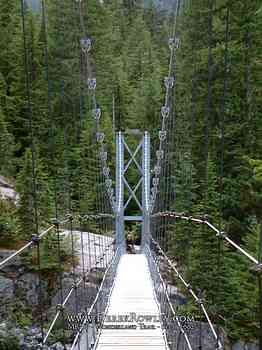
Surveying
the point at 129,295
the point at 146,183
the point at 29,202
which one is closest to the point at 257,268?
the point at 129,295

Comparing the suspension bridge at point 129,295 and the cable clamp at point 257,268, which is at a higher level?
the cable clamp at point 257,268

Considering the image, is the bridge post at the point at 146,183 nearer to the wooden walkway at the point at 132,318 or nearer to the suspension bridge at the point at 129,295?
the suspension bridge at the point at 129,295

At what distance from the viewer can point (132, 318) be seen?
384 cm

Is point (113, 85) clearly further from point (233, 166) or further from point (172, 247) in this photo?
point (172, 247)

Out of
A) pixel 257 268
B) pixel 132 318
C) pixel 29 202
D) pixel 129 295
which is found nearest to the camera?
pixel 257 268

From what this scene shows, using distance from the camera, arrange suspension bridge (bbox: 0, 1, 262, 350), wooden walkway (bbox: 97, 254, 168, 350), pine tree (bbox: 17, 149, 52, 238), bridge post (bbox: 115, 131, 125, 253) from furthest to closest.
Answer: bridge post (bbox: 115, 131, 125, 253) < pine tree (bbox: 17, 149, 52, 238) < wooden walkway (bbox: 97, 254, 168, 350) < suspension bridge (bbox: 0, 1, 262, 350)

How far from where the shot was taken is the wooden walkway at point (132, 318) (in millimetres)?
3225

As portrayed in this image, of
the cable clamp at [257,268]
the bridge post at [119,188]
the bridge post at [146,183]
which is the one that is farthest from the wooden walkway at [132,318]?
the bridge post at [146,183]

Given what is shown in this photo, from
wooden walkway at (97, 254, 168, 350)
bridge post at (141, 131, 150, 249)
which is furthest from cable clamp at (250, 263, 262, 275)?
bridge post at (141, 131, 150, 249)

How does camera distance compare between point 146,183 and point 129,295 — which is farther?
point 146,183

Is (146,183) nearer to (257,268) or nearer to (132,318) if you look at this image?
(132,318)

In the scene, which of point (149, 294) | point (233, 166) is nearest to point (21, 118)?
point (233, 166)

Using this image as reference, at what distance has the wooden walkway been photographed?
322 centimetres

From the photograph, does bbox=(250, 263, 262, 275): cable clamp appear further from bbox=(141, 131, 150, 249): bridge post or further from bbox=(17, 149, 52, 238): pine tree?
bbox=(141, 131, 150, 249): bridge post
